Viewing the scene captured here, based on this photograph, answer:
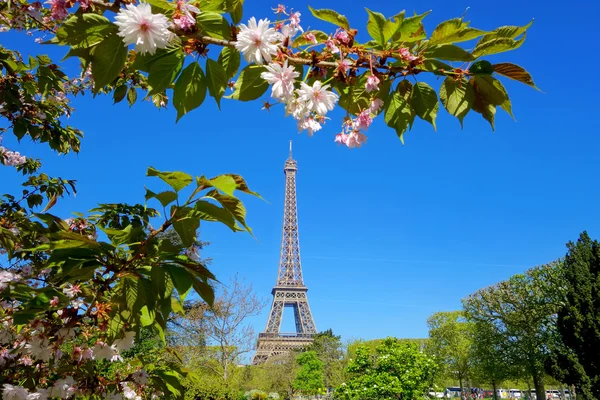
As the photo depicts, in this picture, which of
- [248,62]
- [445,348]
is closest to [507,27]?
[248,62]

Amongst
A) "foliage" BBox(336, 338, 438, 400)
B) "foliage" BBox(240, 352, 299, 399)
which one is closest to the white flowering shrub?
"foliage" BBox(336, 338, 438, 400)

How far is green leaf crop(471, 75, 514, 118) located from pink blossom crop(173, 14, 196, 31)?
0.65 m

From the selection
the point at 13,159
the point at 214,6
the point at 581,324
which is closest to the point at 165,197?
the point at 214,6

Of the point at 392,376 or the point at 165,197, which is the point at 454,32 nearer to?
the point at 165,197

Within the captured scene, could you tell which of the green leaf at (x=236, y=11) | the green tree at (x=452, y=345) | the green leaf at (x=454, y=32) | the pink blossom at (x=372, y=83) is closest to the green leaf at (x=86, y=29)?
the green leaf at (x=236, y=11)

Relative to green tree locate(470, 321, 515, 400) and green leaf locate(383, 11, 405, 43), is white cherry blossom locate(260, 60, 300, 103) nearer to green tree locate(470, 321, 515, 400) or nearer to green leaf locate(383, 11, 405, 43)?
green leaf locate(383, 11, 405, 43)

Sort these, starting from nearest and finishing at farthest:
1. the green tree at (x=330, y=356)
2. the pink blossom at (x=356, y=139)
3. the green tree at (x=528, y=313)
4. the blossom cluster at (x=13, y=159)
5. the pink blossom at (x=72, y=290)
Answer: the pink blossom at (x=356, y=139)
the pink blossom at (x=72, y=290)
the blossom cluster at (x=13, y=159)
the green tree at (x=528, y=313)
the green tree at (x=330, y=356)

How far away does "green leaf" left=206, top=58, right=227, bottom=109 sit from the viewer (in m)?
0.91

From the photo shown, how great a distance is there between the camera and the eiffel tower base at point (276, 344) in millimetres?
41281

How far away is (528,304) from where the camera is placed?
23672 mm

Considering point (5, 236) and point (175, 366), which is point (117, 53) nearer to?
point (175, 366)

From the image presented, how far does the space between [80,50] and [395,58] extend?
0.71 metres

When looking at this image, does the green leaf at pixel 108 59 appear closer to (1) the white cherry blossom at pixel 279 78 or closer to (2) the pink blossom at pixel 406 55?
(1) the white cherry blossom at pixel 279 78

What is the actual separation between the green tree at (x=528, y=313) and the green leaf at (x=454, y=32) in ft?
83.5
